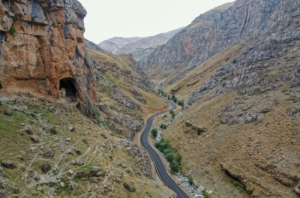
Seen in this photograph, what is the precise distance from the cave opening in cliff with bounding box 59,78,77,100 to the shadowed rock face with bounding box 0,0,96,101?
2.82ft

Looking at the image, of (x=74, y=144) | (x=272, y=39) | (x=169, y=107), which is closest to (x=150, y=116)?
(x=169, y=107)

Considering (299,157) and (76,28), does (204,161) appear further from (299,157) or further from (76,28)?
(76,28)

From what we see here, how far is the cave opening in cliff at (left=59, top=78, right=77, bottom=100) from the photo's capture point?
4409cm

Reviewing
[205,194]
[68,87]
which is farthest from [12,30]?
[205,194]

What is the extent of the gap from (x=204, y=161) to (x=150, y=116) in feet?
154

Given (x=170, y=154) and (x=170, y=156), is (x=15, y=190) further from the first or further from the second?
(x=170, y=154)

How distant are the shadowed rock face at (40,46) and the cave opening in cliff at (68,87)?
2.82ft

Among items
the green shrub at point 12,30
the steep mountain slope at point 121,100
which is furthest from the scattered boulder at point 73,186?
the steep mountain slope at point 121,100

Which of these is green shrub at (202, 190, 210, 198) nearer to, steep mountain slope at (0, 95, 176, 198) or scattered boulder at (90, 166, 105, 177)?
steep mountain slope at (0, 95, 176, 198)

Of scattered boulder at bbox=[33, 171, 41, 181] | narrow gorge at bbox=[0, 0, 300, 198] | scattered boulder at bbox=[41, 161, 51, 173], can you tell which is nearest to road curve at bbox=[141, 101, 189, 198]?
narrow gorge at bbox=[0, 0, 300, 198]

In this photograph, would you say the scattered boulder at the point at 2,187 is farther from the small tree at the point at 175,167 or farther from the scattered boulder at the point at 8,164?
the small tree at the point at 175,167

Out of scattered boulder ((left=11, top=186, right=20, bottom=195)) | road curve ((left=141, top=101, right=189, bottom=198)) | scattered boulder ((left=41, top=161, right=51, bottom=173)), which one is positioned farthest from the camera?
road curve ((left=141, top=101, right=189, bottom=198))

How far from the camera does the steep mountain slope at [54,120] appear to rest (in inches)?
1032

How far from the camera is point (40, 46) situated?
39531 mm
